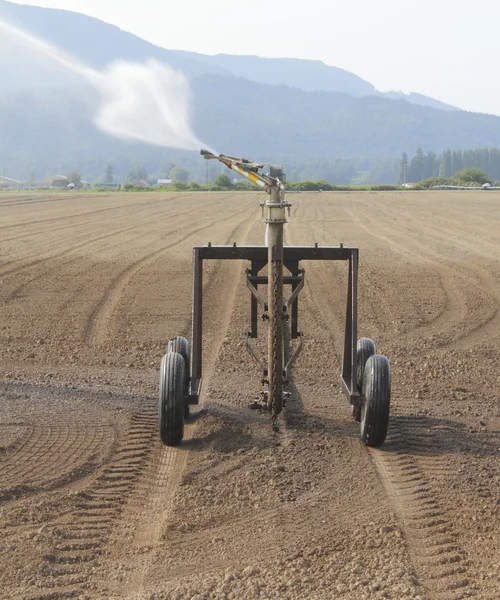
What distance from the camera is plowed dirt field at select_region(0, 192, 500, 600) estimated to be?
5355 mm

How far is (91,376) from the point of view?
34.8 ft

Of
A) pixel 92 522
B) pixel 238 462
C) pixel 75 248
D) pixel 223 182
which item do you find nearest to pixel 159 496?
pixel 92 522

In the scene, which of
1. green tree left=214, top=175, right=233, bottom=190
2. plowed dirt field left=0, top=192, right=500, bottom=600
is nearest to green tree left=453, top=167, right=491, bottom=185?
green tree left=214, top=175, right=233, bottom=190

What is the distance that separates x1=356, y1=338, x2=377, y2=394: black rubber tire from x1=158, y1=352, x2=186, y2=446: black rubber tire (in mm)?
1711

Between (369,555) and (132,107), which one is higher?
(132,107)

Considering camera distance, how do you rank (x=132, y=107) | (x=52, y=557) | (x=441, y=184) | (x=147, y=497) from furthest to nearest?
(x=441, y=184), (x=132, y=107), (x=147, y=497), (x=52, y=557)

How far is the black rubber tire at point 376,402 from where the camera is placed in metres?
7.53

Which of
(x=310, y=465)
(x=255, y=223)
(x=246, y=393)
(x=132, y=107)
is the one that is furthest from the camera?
(x=255, y=223)

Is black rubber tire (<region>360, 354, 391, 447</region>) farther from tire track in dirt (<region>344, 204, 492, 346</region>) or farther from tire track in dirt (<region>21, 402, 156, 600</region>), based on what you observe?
tire track in dirt (<region>344, 204, 492, 346</region>)

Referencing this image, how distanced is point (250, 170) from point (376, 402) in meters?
2.10

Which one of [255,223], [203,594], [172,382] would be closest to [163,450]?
[172,382]

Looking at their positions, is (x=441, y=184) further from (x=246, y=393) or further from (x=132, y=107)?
(x=246, y=393)

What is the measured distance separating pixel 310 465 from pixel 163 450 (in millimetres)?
1250

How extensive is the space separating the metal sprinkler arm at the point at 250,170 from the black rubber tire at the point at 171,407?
168cm
